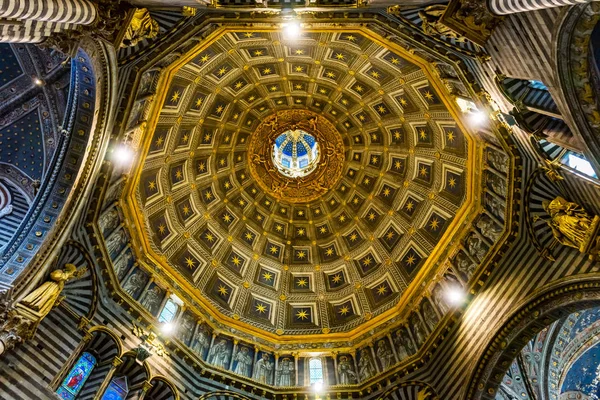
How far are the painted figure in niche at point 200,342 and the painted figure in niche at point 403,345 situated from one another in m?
9.60

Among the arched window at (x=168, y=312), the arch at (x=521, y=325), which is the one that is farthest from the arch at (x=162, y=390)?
the arch at (x=521, y=325)

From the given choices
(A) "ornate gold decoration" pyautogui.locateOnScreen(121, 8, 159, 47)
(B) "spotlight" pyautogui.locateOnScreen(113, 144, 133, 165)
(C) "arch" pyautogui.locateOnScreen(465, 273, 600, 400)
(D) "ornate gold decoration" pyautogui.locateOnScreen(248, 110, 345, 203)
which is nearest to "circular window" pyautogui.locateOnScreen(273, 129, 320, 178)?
(D) "ornate gold decoration" pyautogui.locateOnScreen(248, 110, 345, 203)

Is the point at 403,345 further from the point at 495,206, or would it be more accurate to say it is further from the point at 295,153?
the point at 295,153

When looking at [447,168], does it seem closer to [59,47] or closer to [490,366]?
[490,366]

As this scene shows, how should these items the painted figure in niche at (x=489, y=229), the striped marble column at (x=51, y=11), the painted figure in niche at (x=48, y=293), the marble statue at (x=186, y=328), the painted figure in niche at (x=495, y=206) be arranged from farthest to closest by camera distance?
1. the marble statue at (x=186, y=328)
2. the painted figure in niche at (x=489, y=229)
3. the painted figure in niche at (x=495, y=206)
4. the painted figure in niche at (x=48, y=293)
5. the striped marble column at (x=51, y=11)

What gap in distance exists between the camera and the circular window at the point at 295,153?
3159cm

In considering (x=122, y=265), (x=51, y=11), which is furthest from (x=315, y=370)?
(x=51, y=11)

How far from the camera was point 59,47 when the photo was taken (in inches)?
529

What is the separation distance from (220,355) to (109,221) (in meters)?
8.50

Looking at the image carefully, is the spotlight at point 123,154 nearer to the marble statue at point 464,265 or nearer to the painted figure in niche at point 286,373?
the painted figure in niche at point 286,373

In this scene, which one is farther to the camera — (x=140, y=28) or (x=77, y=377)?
(x=77, y=377)

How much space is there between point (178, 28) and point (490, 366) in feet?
60.2

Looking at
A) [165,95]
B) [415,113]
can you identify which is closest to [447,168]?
Answer: [415,113]

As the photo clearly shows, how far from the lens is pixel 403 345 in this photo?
2208 centimetres
